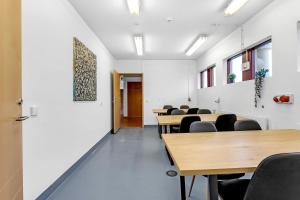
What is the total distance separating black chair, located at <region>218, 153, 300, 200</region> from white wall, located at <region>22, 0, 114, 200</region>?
1975 mm

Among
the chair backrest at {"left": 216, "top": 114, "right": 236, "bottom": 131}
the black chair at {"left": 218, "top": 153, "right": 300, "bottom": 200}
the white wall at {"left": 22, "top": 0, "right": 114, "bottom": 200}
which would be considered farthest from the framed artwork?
the black chair at {"left": 218, "top": 153, "right": 300, "bottom": 200}

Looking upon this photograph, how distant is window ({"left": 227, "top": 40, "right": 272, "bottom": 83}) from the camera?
342cm

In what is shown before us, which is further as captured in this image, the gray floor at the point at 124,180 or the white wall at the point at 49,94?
the gray floor at the point at 124,180

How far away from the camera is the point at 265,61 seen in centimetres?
352

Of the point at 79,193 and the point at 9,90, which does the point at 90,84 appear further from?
the point at 9,90

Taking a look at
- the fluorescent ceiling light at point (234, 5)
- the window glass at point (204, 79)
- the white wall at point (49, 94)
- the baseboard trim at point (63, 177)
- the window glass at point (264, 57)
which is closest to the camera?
the white wall at point (49, 94)

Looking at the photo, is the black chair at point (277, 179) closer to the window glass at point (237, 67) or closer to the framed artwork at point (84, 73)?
the framed artwork at point (84, 73)

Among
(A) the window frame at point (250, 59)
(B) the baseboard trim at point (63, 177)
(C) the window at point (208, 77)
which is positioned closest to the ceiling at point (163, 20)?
(A) the window frame at point (250, 59)

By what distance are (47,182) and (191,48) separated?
4861 millimetres

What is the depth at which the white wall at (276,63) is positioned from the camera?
2580 millimetres

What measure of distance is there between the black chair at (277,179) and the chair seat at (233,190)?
44 cm

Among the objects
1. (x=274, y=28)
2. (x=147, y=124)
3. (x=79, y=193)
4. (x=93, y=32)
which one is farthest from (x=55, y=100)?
(x=147, y=124)

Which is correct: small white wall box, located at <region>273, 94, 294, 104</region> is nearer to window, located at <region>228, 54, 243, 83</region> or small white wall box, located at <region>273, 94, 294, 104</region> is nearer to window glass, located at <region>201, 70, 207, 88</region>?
window, located at <region>228, 54, 243, 83</region>

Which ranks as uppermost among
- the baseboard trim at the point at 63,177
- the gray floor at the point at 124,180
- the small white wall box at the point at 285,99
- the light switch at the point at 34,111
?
the small white wall box at the point at 285,99
